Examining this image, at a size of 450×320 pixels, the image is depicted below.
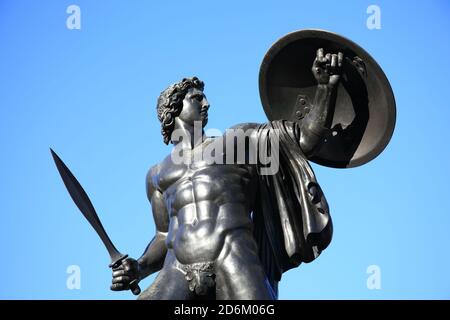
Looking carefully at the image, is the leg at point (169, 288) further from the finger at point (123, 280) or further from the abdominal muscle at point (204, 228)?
the finger at point (123, 280)

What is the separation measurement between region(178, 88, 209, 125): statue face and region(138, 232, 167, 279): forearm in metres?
1.49

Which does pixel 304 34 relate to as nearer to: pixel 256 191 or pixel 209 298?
pixel 256 191

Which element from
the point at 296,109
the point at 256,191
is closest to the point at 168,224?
the point at 256,191

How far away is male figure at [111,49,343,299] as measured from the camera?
14.0m

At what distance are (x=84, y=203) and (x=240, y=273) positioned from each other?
2.20 meters

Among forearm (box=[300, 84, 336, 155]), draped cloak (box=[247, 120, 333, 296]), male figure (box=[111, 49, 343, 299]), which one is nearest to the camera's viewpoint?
male figure (box=[111, 49, 343, 299])

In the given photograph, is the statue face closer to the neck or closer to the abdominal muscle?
the neck

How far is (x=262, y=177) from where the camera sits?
1501 cm

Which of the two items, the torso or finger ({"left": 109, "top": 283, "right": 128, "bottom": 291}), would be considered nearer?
the torso

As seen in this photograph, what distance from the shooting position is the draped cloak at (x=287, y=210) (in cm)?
1449

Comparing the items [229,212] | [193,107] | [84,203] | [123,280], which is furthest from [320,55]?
[123,280]

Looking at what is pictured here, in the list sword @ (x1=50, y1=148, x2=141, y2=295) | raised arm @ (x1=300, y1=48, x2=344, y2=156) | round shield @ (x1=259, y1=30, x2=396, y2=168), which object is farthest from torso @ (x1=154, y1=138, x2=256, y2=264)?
round shield @ (x1=259, y1=30, x2=396, y2=168)

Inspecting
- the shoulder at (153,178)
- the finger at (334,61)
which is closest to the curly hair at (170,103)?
the shoulder at (153,178)
